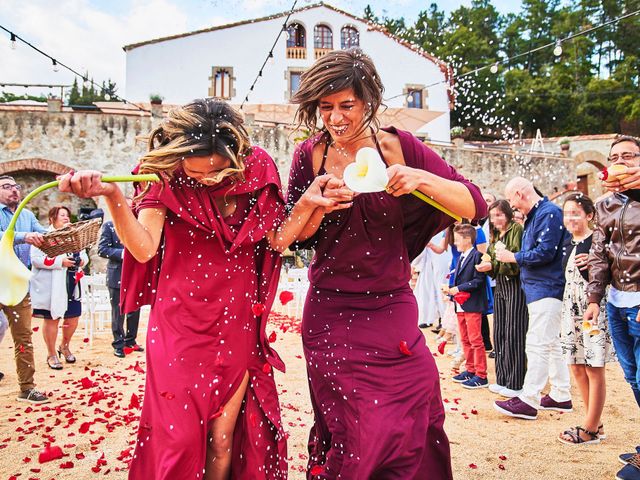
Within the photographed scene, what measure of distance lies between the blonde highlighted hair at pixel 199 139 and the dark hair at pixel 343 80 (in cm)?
37

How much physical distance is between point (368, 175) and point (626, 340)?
112 inches

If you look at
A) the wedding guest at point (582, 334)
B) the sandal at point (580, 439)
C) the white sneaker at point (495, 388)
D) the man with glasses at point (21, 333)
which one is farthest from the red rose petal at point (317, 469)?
the man with glasses at point (21, 333)

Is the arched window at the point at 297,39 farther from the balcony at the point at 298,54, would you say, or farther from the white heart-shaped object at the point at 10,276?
the white heart-shaped object at the point at 10,276

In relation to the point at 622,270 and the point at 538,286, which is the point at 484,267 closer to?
the point at 538,286

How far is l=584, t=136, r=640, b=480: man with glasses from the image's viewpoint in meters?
3.71

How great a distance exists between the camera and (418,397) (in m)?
2.44

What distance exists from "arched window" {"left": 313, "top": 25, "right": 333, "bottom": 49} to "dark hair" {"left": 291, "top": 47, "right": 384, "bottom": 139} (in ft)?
93.9

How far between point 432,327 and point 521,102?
1331 inches

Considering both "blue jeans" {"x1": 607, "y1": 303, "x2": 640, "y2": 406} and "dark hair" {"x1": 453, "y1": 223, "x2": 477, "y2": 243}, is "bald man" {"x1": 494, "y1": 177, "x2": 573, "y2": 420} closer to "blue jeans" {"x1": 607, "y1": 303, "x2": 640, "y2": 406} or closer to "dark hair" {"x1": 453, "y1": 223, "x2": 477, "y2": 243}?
Answer: "blue jeans" {"x1": 607, "y1": 303, "x2": 640, "y2": 406}

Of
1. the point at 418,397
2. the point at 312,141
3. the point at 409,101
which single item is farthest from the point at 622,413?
the point at 409,101

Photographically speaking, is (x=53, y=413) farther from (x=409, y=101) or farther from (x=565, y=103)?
(x=565, y=103)

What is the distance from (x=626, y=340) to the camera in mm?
3883

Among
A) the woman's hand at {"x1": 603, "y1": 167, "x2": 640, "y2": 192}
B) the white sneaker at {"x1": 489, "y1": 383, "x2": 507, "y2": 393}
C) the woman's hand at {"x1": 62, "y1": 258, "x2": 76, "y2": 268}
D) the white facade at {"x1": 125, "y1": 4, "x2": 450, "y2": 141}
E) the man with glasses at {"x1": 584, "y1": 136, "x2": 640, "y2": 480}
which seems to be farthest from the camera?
the white facade at {"x1": 125, "y1": 4, "x2": 450, "y2": 141}

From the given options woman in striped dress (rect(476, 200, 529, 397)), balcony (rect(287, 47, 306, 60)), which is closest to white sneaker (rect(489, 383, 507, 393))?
woman in striped dress (rect(476, 200, 529, 397))
